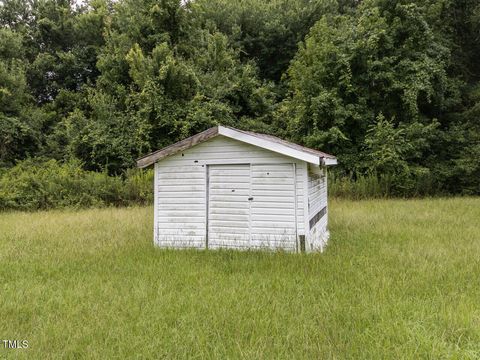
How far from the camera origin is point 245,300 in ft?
14.9

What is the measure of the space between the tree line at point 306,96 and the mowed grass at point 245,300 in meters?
9.48

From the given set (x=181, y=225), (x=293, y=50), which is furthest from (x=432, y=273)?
(x=293, y=50)

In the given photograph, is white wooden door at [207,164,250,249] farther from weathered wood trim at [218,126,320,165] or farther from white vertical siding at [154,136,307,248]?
weathered wood trim at [218,126,320,165]

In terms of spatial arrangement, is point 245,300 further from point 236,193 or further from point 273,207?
point 236,193

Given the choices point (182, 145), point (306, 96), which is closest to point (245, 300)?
point (182, 145)

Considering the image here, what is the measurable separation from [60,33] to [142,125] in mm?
10715

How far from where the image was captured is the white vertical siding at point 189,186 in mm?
7270

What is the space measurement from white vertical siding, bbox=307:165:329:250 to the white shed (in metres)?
0.02

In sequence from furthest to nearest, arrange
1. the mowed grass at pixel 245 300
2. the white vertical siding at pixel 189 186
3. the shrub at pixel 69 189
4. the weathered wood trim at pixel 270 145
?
the shrub at pixel 69 189
the white vertical siding at pixel 189 186
the weathered wood trim at pixel 270 145
the mowed grass at pixel 245 300

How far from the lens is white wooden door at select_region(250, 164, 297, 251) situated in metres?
6.91

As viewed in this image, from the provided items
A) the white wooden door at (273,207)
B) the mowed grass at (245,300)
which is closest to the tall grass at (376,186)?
the mowed grass at (245,300)

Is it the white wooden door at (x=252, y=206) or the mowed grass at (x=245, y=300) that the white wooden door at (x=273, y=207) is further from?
the mowed grass at (x=245, y=300)

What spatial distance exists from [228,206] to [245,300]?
2889 mm

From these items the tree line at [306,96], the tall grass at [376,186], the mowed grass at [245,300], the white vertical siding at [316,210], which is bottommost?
the mowed grass at [245,300]
